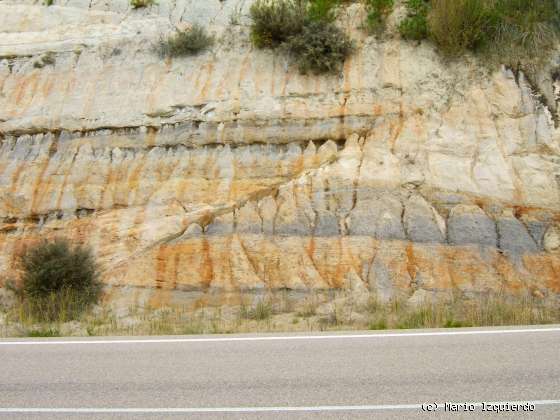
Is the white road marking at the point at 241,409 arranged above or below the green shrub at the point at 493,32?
below

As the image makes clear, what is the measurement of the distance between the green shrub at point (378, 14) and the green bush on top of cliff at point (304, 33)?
0.86m

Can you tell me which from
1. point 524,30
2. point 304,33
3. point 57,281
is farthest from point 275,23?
point 57,281

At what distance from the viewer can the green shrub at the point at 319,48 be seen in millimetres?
12867

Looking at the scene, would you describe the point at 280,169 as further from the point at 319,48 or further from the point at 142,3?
the point at 142,3

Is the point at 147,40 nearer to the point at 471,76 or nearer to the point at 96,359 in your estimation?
the point at 471,76

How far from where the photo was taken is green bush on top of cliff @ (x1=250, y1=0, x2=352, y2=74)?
12.9 meters

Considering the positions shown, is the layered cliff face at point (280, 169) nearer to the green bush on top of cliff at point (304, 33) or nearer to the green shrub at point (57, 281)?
the green bush on top of cliff at point (304, 33)

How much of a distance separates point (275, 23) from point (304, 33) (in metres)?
0.87

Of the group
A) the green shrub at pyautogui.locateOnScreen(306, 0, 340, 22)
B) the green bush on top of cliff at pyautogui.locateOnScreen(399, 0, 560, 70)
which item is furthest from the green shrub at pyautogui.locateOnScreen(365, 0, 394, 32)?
A: the green shrub at pyautogui.locateOnScreen(306, 0, 340, 22)

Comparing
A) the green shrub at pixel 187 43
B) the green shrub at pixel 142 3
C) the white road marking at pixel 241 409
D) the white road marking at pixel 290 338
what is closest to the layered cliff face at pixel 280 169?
the green shrub at pixel 187 43

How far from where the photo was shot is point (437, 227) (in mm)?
10492

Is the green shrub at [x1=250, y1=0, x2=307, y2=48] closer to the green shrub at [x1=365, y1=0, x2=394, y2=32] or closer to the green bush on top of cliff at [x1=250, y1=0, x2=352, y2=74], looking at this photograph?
the green bush on top of cliff at [x1=250, y1=0, x2=352, y2=74]

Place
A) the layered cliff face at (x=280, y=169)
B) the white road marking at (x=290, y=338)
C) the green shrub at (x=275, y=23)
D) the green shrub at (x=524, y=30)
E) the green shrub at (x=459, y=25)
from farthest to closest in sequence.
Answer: the green shrub at (x=275, y=23)
the green shrub at (x=459, y=25)
the green shrub at (x=524, y=30)
the layered cliff face at (x=280, y=169)
the white road marking at (x=290, y=338)

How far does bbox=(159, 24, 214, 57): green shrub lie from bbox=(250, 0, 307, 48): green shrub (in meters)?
1.36
